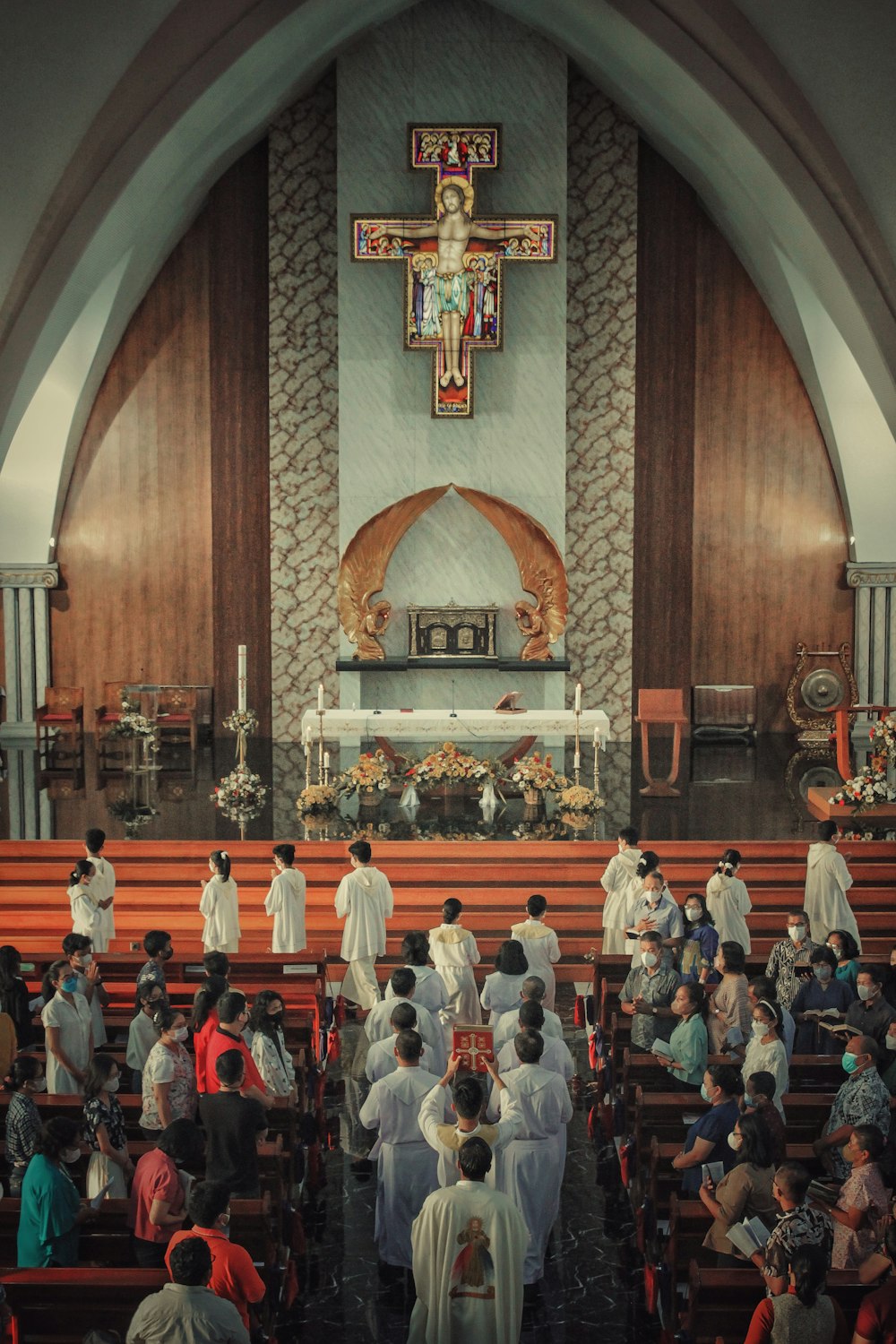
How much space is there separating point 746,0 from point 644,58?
108 inches

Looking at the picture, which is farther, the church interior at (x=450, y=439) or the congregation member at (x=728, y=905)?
the church interior at (x=450, y=439)

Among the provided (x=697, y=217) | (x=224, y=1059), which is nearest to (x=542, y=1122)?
(x=224, y=1059)

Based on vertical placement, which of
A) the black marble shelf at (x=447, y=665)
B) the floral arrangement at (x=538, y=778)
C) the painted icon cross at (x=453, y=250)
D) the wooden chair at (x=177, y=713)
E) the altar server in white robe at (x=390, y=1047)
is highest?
the painted icon cross at (x=453, y=250)

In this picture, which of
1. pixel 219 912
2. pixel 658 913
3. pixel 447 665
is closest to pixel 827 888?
pixel 658 913

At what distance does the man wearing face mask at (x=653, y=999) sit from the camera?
8.45 meters

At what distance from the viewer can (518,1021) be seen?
7805 mm

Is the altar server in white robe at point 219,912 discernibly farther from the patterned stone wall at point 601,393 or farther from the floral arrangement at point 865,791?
the patterned stone wall at point 601,393

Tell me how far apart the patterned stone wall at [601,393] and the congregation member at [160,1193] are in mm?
12905

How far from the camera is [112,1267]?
6.15 meters

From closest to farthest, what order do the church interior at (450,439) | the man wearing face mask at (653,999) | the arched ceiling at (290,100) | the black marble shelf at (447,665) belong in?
the man wearing face mask at (653,999)
the arched ceiling at (290,100)
the church interior at (450,439)
the black marble shelf at (447,665)

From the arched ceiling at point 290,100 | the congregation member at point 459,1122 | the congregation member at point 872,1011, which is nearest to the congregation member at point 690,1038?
the congregation member at point 872,1011

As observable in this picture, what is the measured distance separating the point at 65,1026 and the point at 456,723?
7.97 metres

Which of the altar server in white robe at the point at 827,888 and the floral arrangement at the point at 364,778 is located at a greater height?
the floral arrangement at the point at 364,778

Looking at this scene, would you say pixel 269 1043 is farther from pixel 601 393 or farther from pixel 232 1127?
pixel 601 393
